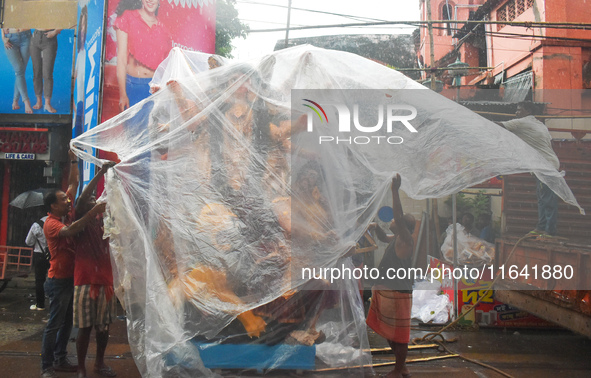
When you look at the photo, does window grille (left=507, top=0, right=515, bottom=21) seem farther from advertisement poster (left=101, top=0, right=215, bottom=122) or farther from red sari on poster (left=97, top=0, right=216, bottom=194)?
advertisement poster (left=101, top=0, right=215, bottom=122)

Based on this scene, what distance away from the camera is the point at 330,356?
3.55m

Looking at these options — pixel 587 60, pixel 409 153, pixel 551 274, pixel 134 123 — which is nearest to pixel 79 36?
pixel 134 123

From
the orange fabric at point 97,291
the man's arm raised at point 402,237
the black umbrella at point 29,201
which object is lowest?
the orange fabric at point 97,291

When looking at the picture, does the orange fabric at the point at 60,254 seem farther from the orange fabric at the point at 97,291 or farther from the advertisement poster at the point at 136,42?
the advertisement poster at the point at 136,42

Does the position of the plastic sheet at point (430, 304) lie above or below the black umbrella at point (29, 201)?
below

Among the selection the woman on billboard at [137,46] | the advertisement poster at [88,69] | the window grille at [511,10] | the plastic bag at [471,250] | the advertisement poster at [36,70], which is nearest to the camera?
the plastic bag at [471,250]

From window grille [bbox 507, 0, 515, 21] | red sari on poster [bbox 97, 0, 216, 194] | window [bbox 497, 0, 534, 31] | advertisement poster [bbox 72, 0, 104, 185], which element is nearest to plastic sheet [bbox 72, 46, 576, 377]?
red sari on poster [bbox 97, 0, 216, 194]

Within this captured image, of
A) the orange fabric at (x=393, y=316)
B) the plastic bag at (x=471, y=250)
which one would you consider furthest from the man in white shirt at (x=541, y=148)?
the orange fabric at (x=393, y=316)

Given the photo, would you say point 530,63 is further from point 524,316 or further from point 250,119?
point 250,119

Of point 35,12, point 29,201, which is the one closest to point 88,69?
point 29,201

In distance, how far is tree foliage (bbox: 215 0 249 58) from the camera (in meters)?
12.6

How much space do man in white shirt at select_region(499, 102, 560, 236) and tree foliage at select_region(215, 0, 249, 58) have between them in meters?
9.37

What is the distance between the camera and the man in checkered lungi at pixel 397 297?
13.2 ft

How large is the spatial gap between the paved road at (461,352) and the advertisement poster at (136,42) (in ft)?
11.5
